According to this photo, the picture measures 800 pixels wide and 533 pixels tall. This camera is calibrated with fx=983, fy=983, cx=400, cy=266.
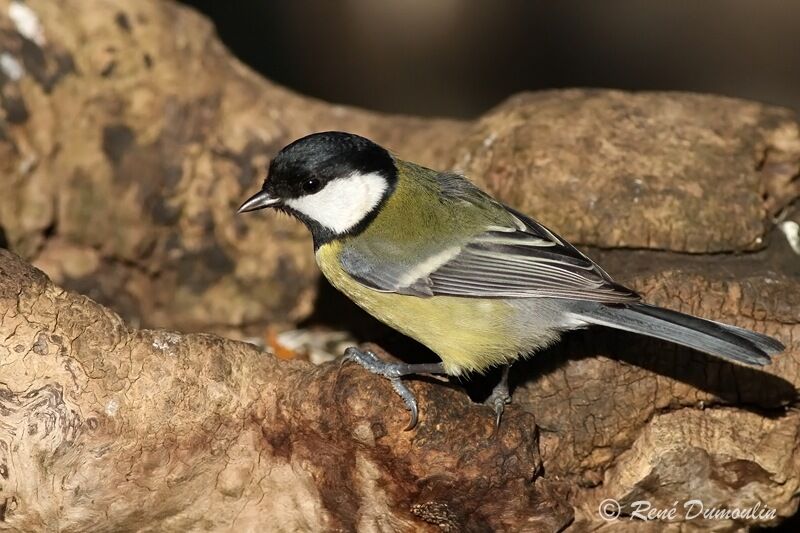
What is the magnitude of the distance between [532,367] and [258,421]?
89 cm

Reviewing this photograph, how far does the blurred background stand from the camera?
21.1ft

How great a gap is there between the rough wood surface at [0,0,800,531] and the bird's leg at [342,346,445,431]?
34 millimetres

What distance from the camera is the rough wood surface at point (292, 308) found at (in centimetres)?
252

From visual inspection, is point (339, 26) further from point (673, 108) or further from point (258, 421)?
point (258, 421)

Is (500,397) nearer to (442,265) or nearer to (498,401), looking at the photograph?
(498,401)

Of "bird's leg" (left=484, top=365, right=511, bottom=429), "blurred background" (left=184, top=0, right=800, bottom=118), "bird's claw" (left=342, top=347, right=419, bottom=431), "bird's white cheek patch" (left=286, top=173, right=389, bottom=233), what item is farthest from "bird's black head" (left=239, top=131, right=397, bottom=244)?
"blurred background" (left=184, top=0, right=800, bottom=118)

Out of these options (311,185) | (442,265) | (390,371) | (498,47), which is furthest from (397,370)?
(498,47)

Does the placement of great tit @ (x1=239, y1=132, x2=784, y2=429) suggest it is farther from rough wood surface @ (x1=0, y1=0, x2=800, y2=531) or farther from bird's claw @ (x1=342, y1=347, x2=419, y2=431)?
rough wood surface @ (x1=0, y1=0, x2=800, y2=531)

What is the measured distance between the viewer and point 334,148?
2.94 m

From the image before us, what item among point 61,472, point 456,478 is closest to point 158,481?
point 61,472

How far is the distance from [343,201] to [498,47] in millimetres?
3934

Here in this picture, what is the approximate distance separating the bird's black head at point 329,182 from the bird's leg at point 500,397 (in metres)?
0.64

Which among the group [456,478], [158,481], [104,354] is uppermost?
[104,354]

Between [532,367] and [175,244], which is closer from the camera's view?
[532,367]
